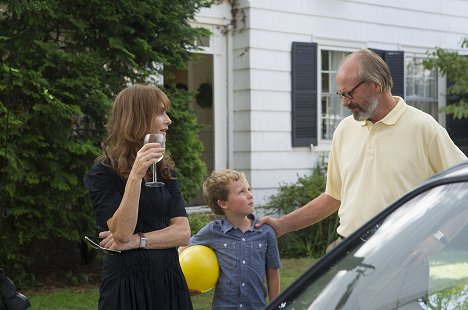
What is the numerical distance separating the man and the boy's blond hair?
1.93 ft

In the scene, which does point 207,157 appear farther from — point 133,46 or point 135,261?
point 135,261

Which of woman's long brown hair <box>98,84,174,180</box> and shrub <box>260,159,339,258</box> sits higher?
woman's long brown hair <box>98,84,174,180</box>

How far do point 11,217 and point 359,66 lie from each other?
495 cm

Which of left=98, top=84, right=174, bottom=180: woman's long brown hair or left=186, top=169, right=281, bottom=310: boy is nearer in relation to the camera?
left=98, top=84, right=174, bottom=180: woman's long brown hair

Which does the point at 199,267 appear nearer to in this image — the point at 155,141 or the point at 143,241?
Answer: the point at 143,241

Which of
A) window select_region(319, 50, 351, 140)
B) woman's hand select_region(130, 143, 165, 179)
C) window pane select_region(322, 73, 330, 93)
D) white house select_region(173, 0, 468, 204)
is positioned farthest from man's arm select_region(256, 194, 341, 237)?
window pane select_region(322, 73, 330, 93)

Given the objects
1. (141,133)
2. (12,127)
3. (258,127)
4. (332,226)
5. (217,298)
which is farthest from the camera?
(258,127)

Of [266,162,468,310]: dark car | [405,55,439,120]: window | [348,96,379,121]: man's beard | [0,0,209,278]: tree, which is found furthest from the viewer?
[405,55,439,120]: window

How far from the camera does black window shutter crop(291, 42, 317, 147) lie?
12602mm

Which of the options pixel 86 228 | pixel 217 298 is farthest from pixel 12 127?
pixel 217 298

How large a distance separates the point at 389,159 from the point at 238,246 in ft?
3.01

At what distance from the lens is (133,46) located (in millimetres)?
8812

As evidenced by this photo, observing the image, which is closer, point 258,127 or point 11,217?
point 11,217

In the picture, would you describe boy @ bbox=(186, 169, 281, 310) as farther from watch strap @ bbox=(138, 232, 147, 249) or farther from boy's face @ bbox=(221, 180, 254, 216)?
watch strap @ bbox=(138, 232, 147, 249)
